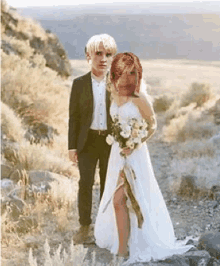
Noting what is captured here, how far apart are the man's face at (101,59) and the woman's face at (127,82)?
1.31 feet

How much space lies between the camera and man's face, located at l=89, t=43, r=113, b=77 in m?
3.94

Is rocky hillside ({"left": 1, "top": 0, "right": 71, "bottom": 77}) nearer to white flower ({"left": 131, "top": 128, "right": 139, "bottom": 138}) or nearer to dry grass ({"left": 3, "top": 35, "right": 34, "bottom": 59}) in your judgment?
dry grass ({"left": 3, "top": 35, "right": 34, "bottom": 59})

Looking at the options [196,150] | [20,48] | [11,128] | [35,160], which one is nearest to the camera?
[35,160]

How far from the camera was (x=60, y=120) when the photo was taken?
994 centimetres

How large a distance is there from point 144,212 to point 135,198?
15 cm

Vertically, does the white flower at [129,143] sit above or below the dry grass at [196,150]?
above

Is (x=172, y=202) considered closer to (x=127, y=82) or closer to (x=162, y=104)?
(x=127, y=82)

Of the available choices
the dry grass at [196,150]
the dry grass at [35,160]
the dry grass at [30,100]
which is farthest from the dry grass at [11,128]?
the dry grass at [196,150]

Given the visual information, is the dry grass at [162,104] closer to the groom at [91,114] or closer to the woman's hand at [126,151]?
the groom at [91,114]

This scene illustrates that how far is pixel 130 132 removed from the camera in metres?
3.69

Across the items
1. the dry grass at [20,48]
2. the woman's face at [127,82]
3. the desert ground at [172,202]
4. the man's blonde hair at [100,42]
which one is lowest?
the desert ground at [172,202]

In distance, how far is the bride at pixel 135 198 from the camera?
12.1 feet

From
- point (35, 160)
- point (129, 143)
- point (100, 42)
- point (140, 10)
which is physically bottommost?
point (35, 160)

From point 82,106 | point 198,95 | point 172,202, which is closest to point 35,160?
point 172,202
